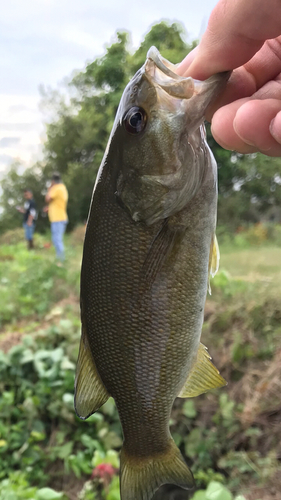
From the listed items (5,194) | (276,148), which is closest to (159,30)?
(5,194)

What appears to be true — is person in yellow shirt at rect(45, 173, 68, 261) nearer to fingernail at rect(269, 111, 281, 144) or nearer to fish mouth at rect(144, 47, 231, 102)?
fish mouth at rect(144, 47, 231, 102)

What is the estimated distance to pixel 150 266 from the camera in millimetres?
1111

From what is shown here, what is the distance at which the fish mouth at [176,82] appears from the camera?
1.01 metres

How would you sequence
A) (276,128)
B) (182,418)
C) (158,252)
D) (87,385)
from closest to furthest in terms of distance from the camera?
(276,128) < (158,252) < (87,385) < (182,418)

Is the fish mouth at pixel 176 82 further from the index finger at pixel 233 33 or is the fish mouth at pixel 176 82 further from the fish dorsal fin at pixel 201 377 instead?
the fish dorsal fin at pixel 201 377

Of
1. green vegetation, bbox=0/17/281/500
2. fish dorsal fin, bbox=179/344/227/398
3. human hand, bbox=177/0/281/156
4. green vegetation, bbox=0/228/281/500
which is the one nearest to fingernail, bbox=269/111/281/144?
human hand, bbox=177/0/281/156

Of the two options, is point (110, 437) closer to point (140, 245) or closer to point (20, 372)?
point (20, 372)

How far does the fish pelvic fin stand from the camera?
3.98ft

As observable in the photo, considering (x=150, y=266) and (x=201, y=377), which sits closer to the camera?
(x=150, y=266)

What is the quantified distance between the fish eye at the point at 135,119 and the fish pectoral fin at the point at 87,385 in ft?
2.03

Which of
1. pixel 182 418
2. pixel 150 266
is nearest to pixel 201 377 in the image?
pixel 150 266

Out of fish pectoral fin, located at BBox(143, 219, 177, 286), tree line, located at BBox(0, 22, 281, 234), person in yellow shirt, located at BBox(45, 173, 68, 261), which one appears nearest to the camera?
fish pectoral fin, located at BBox(143, 219, 177, 286)

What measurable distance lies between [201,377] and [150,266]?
448 mm

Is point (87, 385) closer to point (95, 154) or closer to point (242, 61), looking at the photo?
point (242, 61)
